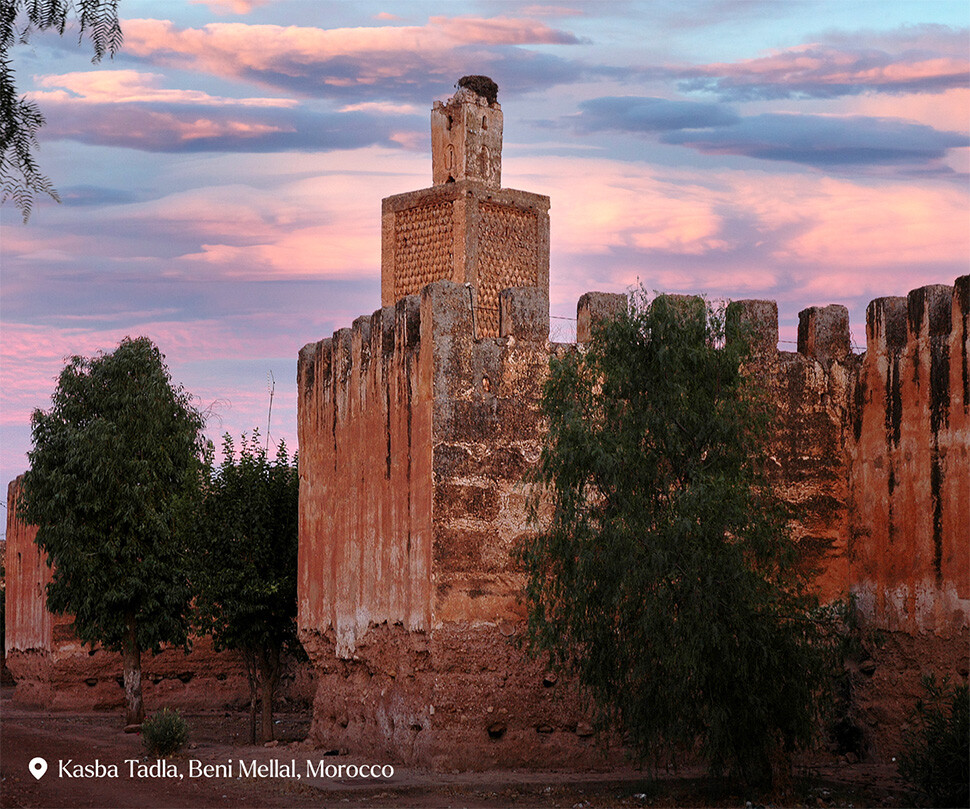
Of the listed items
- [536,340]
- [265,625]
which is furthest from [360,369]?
[265,625]

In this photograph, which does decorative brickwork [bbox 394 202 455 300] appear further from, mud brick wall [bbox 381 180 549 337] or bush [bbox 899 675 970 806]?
bush [bbox 899 675 970 806]

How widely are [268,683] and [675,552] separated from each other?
8535 mm

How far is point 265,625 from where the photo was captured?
16.9m

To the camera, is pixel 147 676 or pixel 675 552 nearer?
pixel 675 552

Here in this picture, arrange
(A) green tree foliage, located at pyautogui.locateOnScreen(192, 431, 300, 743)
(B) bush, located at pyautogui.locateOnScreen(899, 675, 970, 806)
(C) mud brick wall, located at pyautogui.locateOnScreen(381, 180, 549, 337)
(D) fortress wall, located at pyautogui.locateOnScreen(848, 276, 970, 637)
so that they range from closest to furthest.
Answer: (B) bush, located at pyautogui.locateOnScreen(899, 675, 970, 806) → (D) fortress wall, located at pyautogui.locateOnScreen(848, 276, 970, 637) → (A) green tree foliage, located at pyautogui.locateOnScreen(192, 431, 300, 743) → (C) mud brick wall, located at pyautogui.locateOnScreen(381, 180, 549, 337)

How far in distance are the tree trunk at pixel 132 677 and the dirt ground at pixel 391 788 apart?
405cm

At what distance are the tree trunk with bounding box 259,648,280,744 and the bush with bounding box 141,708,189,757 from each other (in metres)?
1.63

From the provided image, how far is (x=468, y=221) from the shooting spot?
28.3 m

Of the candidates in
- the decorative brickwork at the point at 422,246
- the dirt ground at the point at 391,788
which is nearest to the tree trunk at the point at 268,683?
the dirt ground at the point at 391,788

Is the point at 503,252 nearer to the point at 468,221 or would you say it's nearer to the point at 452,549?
the point at 468,221

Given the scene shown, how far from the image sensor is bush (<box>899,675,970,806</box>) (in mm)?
10023

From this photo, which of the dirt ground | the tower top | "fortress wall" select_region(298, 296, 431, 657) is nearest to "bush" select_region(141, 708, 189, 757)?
the dirt ground

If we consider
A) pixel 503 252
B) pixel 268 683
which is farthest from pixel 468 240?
pixel 268 683

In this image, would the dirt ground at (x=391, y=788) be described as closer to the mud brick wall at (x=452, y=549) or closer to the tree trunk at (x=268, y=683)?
the mud brick wall at (x=452, y=549)
